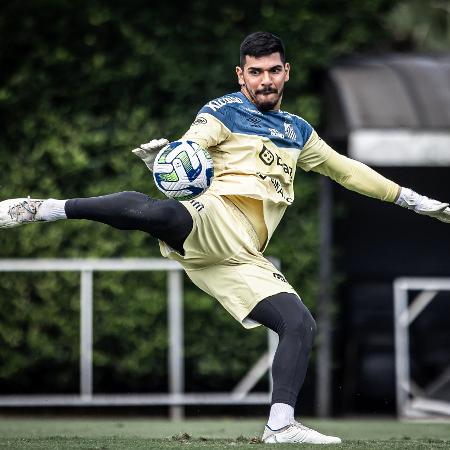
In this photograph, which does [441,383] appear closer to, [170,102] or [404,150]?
[404,150]

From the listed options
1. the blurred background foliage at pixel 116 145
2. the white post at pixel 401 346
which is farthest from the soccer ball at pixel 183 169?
the white post at pixel 401 346

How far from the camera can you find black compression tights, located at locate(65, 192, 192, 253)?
5.86 m

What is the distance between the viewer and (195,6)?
1062 cm

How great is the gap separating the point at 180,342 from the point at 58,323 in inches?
40.6

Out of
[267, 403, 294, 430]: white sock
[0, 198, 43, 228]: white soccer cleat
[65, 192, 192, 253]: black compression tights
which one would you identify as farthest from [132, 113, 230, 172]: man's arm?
[267, 403, 294, 430]: white sock

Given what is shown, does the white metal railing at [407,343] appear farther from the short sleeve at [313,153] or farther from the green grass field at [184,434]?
the short sleeve at [313,153]

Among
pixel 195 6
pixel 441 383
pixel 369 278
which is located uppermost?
pixel 195 6

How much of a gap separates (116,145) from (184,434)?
166 inches

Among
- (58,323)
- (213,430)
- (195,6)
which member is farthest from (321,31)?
(213,430)

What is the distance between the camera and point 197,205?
5.99 m

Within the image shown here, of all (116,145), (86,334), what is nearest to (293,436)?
(86,334)

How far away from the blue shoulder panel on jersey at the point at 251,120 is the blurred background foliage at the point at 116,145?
3.95 m

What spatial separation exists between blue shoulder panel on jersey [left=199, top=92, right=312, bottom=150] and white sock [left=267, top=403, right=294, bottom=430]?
53.3 inches

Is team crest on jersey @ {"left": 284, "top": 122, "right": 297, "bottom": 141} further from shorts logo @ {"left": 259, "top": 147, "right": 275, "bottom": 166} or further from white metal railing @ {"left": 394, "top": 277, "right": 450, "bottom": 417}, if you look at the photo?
white metal railing @ {"left": 394, "top": 277, "right": 450, "bottom": 417}
